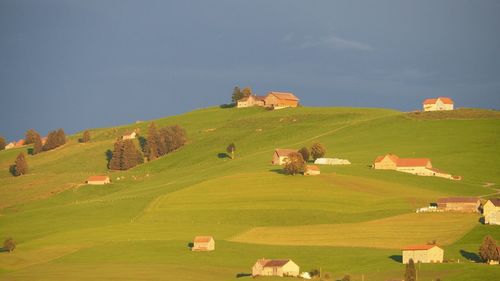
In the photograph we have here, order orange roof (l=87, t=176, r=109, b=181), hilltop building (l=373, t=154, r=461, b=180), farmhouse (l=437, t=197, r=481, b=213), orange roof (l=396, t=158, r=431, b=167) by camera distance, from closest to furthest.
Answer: farmhouse (l=437, t=197, r=481, b=213), hilltop building (l=373, t=154, r=461, b=180), orange roof (l=396, t=158, r=431, b=167), orange roof (l=87, t=176, r=109, b=181)

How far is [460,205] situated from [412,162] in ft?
85.9

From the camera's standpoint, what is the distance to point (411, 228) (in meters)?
100

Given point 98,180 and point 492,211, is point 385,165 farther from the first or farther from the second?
point 98,180

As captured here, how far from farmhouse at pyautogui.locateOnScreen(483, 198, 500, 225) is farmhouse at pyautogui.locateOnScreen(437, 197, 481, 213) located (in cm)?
305

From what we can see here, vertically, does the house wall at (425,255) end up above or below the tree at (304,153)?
below

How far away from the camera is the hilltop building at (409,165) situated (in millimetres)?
131625

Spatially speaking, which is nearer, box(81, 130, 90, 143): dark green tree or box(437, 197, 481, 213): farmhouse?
box(437, 197, 481, 213): farmhouse

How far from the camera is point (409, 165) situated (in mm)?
134250

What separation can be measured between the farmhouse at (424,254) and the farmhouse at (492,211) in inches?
596

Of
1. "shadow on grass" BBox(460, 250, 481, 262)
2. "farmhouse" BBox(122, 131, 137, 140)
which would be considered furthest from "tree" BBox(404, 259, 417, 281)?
"farmhouse" BBox(122, 131, 137, 140)

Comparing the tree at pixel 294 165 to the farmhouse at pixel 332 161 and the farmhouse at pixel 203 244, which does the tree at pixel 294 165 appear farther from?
the farmhouse at pixel 203 244

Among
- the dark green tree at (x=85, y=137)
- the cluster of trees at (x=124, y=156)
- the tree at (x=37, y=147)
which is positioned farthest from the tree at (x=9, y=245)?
the dark green tree at (x=85, y=137)

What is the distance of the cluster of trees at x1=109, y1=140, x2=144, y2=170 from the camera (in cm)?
16788

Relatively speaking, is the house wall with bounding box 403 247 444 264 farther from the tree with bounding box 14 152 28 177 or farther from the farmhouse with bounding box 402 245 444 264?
the tree with bounding box 14 152 28 177
